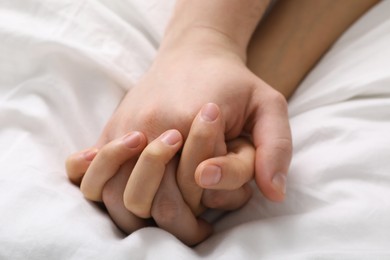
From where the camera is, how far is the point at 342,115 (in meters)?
0.56

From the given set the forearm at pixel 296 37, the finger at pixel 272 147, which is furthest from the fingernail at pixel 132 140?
the forearm at pixel 296 37

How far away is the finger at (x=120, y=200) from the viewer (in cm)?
50

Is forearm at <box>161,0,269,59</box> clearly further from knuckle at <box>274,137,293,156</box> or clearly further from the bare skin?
knuckle at <box>274,137,293,156</box>

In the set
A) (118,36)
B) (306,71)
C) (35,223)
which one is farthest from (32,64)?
(306,71)

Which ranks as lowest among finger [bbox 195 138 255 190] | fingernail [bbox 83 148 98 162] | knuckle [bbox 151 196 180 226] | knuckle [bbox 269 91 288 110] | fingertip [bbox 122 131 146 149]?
fingernail [bbox 83 148 98 162]

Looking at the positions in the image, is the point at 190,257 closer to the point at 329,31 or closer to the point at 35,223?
the point at 35,223

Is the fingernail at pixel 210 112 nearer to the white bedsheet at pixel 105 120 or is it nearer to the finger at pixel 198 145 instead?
the finger at pixel 198 145

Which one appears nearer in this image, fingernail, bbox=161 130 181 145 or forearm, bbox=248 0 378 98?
fingernail, bbox=161 130 181 145

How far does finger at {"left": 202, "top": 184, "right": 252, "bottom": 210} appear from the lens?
51 centimetres

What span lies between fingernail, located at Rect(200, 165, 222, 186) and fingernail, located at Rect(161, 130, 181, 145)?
Answer: 49 mm

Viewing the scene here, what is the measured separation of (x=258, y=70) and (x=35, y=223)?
0.38 m

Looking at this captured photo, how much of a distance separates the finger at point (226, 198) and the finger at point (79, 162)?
131mm

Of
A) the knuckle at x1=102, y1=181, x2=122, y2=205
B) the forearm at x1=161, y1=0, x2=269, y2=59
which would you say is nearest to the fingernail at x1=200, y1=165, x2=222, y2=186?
the knuckle at x1=102, y1=181, x2=122, y2=205

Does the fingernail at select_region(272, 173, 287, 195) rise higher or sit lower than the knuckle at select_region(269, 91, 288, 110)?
lower
